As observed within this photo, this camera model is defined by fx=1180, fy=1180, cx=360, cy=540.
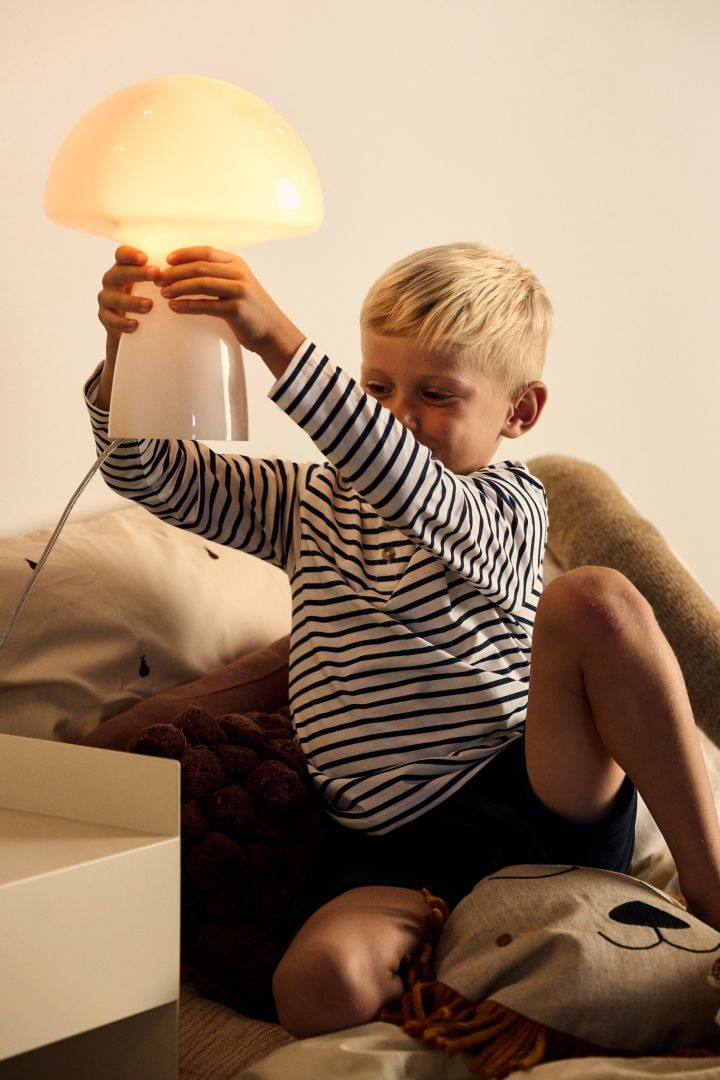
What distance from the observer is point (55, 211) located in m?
→ 0.92

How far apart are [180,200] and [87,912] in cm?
51

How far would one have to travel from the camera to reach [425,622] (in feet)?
3.65

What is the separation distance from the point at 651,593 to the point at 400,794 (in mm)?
666

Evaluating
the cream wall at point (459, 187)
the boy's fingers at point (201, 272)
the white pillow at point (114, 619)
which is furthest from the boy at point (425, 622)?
the cream wall at point (459, 187)

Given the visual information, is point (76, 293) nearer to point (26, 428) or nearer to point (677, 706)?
point (26, 428)

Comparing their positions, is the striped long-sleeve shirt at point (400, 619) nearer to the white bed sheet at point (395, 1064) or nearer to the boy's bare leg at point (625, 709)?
the boy's bare leg at point (625, 709)

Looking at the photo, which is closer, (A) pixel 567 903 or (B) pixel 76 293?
(A) pixel 567 903

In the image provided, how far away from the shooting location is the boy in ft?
3.09

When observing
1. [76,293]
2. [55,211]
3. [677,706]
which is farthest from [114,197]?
[677,706]

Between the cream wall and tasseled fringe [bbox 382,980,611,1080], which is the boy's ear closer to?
the cream wall

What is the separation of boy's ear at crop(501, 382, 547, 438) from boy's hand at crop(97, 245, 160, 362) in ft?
1.51

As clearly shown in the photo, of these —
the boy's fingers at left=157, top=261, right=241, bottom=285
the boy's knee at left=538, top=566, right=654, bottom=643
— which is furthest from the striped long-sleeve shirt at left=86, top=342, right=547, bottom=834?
the boy's fingers at left=157, top=261, right=241, bottom=285

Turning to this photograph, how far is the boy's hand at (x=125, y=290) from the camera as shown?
3.03 feet

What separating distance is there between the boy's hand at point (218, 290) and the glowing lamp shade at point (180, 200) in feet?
0.06
